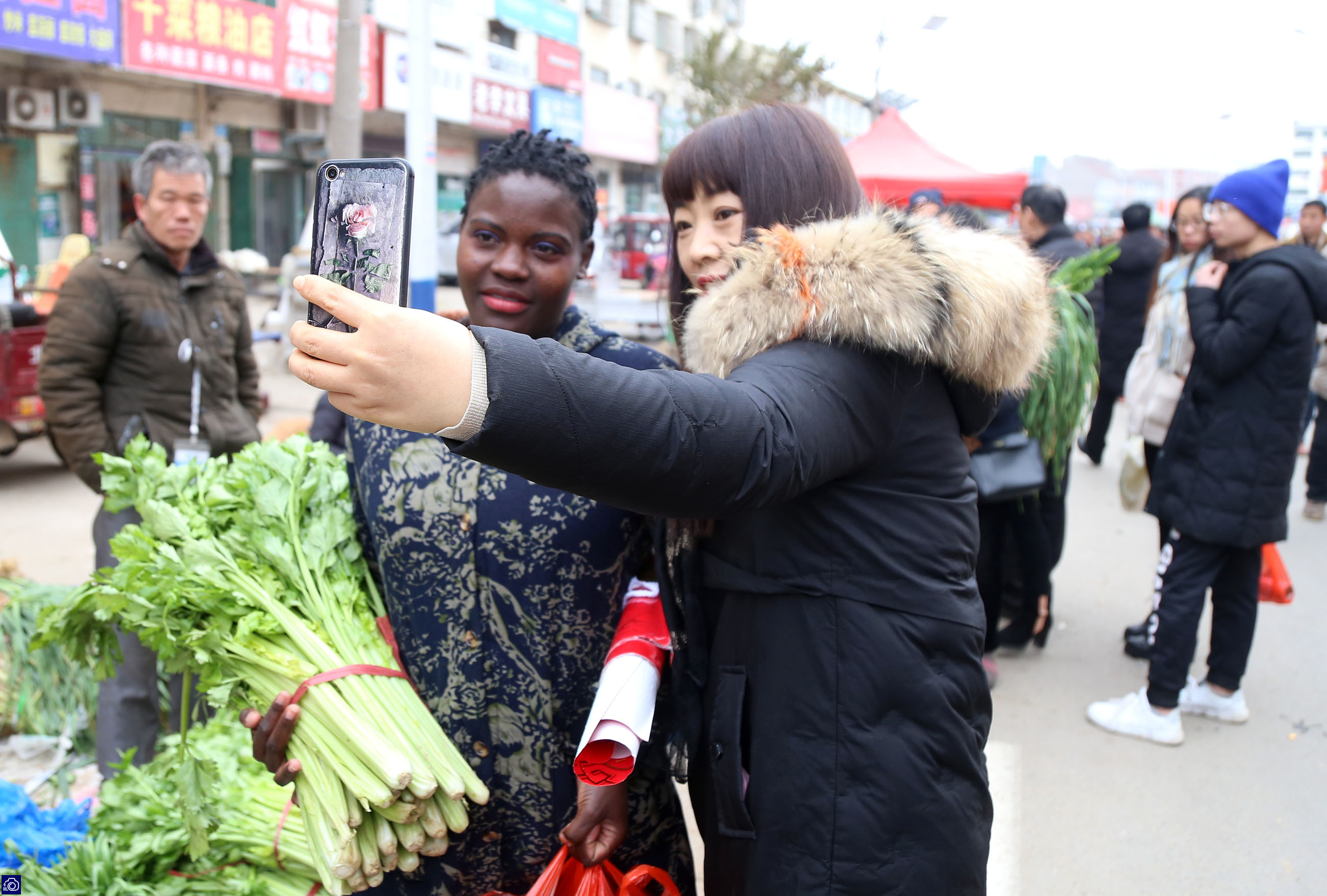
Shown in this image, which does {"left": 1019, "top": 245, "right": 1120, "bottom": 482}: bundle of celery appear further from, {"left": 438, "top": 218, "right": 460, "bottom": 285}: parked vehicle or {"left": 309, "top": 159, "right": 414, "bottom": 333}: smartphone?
{"left": 438, "top": 218, "right": 460, "bottom": 285}: parked vehicle

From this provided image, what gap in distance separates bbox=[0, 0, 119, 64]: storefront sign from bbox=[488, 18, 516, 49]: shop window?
11.2m

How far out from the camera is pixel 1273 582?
4.12 meters

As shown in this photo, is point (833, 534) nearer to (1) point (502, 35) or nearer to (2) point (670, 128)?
(1) point (502, 35)

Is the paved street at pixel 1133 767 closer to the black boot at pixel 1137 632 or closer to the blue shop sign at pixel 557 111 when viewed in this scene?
the black boot at pixel 1137 632

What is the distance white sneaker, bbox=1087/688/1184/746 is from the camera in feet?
12.6

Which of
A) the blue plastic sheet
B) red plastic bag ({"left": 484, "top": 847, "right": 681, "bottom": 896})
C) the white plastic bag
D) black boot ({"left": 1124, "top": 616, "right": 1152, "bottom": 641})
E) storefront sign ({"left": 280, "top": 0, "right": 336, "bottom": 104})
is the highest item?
storefront sign ({"left": 280, "top": 0, "right": 336, "bottom": 104})

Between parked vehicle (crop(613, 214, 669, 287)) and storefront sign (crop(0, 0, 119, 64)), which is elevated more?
storefront sign (crop(0, 0, 119, 64))

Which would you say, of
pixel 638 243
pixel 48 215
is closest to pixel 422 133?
pixel 48 215

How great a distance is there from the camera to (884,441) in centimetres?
126

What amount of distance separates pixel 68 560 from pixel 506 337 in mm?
5553

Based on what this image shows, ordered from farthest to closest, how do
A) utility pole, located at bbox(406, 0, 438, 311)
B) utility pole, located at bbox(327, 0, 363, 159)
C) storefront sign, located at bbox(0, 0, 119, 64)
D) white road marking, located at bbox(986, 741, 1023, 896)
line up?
1. storefront sign, located at bbox(0, 0, 119, 64)
2. utility pole, located at bbox(327, 0, 363, 159)
3. utility pole, located at bbox(406, 0, 438, 311)
4. white road marking, located at bbox(986, 741, 1023, 896)

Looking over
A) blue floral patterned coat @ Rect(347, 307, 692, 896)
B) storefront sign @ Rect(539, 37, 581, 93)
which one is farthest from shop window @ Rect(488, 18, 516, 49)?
blue floral patterned coat @ Rect(347, 307, 692, 896)

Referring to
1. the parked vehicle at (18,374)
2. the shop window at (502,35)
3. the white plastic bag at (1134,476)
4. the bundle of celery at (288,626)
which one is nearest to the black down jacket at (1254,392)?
the white plastic bag at (1134,476)

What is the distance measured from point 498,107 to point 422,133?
14.8 metres
